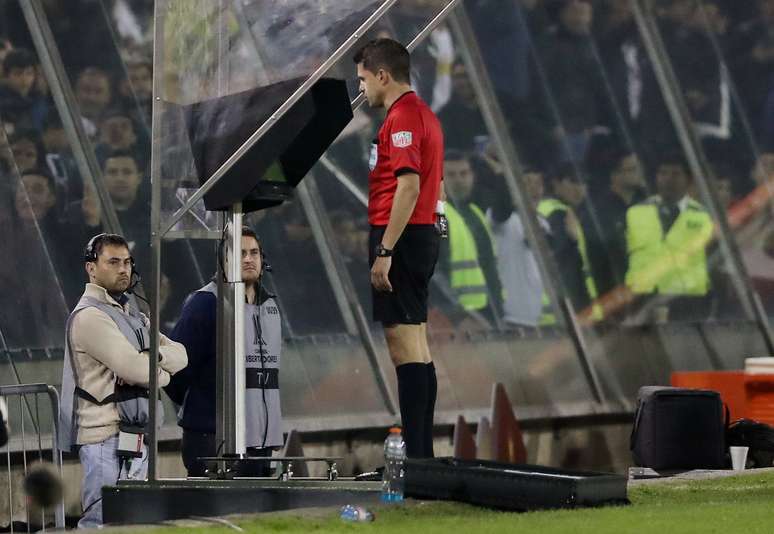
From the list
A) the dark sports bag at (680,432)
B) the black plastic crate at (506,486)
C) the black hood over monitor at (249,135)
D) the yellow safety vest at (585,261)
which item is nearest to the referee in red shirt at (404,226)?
the black hood over monitor at (249,135)

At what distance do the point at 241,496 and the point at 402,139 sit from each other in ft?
5.45

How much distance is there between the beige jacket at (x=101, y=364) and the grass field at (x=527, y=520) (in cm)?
179

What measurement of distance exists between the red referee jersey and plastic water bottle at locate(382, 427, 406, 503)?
1.19m

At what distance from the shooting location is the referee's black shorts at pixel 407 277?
748cm

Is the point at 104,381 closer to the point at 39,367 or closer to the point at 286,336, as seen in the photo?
the point at 39,367

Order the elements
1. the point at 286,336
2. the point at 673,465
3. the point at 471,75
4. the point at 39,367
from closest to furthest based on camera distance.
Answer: the point at 673,465 → the point at 39,367 → the point at 286,336 → the point at 471,75

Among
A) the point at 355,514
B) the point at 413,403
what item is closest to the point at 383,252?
the point at 413,403

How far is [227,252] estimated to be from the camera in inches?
268

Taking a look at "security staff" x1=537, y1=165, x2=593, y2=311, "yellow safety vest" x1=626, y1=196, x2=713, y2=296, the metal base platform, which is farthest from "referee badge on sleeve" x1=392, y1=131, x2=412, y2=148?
"yellow safety vest" x1=626, y1=196, x2=713, y2=296

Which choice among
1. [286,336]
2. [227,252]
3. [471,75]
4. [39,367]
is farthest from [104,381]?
[471,75]

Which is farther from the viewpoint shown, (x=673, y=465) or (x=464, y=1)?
(x=464, y=1)

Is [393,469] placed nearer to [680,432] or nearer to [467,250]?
[680,432]

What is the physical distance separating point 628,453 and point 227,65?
8.60 metres

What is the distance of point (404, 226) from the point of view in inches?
293
